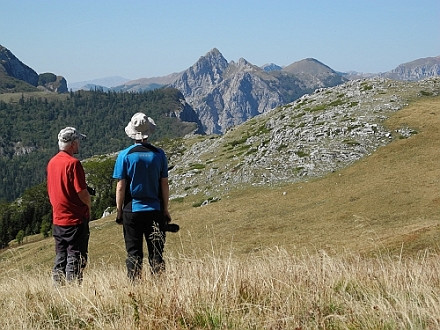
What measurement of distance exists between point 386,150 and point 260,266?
3701cm

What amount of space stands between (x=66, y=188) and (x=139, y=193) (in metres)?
1.51

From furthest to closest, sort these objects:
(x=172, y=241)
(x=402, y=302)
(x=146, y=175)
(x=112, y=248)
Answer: (x=112, y=248)
(x=172, y=241)
(x=146, y=175)
(x=402, y=302)

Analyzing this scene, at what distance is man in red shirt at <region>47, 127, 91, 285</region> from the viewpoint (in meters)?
8.26

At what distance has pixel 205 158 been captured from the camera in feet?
206

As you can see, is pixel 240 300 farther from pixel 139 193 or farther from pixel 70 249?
pixel 70 249

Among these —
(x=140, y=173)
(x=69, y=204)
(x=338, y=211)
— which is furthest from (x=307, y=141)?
(x=140, y=173)

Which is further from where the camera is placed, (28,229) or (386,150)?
(28,229)

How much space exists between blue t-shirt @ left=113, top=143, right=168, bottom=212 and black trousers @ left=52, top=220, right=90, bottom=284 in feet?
4.74

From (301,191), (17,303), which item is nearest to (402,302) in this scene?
(17,303)

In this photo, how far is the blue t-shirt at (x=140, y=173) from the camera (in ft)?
25.6

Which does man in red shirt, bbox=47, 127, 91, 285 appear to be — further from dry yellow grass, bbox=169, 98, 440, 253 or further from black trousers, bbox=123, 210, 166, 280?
dry yellow grass, bbox=169, 98, 440, 253

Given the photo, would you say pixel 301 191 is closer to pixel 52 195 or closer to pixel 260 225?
pixel 260 225

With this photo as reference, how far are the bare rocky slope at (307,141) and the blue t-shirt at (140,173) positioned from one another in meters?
34.2

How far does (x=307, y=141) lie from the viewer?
4856 cm
